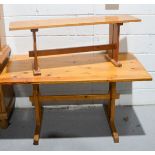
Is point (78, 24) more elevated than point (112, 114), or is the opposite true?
point (78, 24)

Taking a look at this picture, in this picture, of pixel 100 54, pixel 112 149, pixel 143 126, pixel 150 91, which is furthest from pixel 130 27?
pixel 112 149

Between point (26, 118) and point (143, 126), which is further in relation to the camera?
point (26, 118)

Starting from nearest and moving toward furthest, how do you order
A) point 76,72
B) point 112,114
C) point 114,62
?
point 76,72
point 114,62
point 112,114

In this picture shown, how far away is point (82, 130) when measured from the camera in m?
2.38

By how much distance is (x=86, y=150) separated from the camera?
2.11m

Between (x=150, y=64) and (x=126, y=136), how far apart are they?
0.77 meters

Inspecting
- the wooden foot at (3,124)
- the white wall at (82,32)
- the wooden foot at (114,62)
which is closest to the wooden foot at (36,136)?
the wooden foot at (3,124)

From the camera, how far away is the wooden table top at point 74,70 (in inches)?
74.9

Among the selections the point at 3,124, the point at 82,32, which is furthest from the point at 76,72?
the point at 3,124

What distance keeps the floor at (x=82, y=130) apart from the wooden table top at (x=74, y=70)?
0.59 metres

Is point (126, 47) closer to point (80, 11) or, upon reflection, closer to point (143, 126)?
point (80, 11)

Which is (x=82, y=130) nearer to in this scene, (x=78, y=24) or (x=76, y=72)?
(x=76, y=72)

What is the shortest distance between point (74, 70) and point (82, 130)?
0.60 meters

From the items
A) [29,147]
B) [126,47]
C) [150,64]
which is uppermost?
[126,47]
